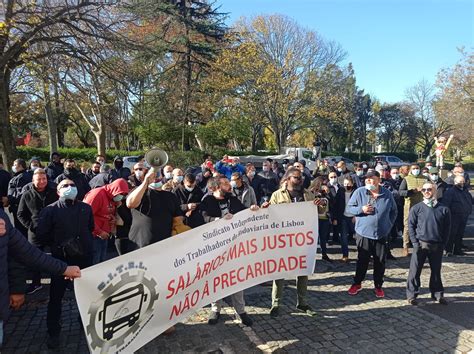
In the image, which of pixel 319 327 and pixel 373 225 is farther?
pixel 373 225

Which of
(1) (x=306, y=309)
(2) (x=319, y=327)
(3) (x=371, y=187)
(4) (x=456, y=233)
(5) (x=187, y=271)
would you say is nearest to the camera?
(5) (x=187, y=271)

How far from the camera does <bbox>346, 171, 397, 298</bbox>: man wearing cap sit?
554 cm

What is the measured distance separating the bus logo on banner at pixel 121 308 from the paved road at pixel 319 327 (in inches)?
30.0

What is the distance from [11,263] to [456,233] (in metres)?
8.18

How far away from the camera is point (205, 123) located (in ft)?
89.0

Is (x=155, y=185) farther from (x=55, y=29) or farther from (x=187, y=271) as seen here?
(x=55, y=29)

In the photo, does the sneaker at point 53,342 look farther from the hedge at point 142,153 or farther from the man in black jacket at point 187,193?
the hedge at point 142,153

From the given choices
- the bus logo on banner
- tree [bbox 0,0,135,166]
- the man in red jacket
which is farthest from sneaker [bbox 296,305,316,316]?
tree [bbox 0,0,135,166]

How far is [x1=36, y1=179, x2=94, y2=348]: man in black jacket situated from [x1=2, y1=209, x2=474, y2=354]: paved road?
328 millimetres

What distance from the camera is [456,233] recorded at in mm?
7949

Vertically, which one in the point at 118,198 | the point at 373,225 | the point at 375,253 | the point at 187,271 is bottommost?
the point at 375,253

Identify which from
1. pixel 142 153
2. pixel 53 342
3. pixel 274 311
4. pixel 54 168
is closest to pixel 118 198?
pixel 53 342

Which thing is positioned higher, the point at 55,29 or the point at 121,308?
the point at 55,29

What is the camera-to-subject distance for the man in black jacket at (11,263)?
2996mm
